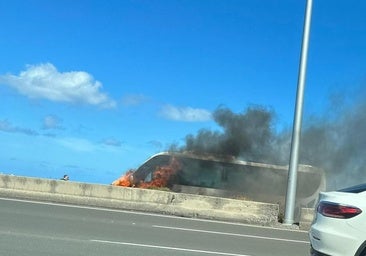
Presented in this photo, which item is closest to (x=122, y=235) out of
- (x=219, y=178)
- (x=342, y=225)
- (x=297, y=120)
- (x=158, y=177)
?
(x=342, y=225)

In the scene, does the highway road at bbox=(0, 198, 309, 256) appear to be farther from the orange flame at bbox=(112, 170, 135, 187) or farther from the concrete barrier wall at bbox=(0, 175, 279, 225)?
the orange flame at bbox=(112, 170, 135, 187)

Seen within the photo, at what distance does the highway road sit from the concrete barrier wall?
0.76m

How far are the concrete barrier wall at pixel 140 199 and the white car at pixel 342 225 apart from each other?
8.61 meters

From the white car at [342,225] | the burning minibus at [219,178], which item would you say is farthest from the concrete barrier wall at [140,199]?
the white car at [342,225]

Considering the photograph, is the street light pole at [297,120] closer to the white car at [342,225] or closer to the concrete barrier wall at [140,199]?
the concrete barrier wall at [140,199]

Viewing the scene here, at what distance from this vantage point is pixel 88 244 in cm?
884

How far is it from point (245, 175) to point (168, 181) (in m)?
3.28

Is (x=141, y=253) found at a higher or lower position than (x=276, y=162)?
lower

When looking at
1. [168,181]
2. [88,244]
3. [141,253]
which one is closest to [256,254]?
[141,253]

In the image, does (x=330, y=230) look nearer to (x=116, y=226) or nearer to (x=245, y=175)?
(x=116, y=226)

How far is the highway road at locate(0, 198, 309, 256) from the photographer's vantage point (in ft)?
28.0

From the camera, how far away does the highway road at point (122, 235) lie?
855cm

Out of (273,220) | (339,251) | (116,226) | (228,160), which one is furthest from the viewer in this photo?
(228,160)

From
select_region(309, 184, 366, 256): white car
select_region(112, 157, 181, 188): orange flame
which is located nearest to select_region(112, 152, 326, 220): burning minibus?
select_region(112, 157, 181, 188): orange flame
